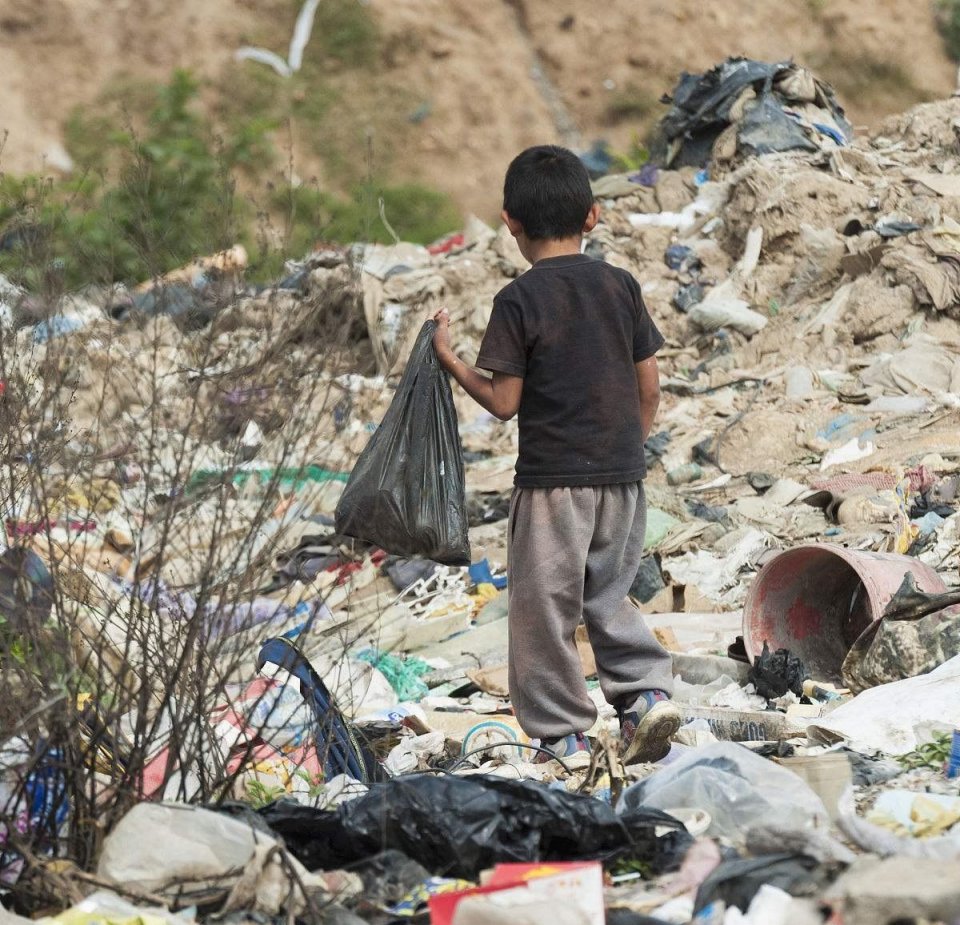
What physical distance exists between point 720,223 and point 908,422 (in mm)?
3477

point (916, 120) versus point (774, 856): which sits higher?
point (916, 120)

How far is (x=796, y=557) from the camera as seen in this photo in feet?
16.0

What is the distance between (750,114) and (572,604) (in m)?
8.44

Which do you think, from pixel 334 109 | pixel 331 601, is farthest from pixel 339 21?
pixel 331 601

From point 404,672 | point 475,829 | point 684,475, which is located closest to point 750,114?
point 684,475

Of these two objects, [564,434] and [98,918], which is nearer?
[98,918]

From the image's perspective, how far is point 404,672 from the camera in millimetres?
5191

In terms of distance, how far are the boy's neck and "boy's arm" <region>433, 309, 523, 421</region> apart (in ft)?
1.02

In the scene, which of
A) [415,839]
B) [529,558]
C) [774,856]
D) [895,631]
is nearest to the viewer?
[774,856]

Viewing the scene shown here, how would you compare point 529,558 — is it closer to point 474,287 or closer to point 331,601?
point 331,601

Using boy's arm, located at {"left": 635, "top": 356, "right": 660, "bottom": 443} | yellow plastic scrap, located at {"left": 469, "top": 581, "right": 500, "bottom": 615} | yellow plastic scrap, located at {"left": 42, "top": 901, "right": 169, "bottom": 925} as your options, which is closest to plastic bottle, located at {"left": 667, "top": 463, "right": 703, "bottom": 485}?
yellow plastic scrap, located at {"left": 469, "top": 581, "right": 500, "bottom": 615}

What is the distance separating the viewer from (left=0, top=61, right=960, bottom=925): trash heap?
2.49m

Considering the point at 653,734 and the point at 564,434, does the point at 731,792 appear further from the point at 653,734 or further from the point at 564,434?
the point at 564,434

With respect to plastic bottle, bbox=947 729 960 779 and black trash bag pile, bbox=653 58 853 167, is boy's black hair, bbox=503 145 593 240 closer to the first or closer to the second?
plastic bottle, bbox=947 729 960 779
